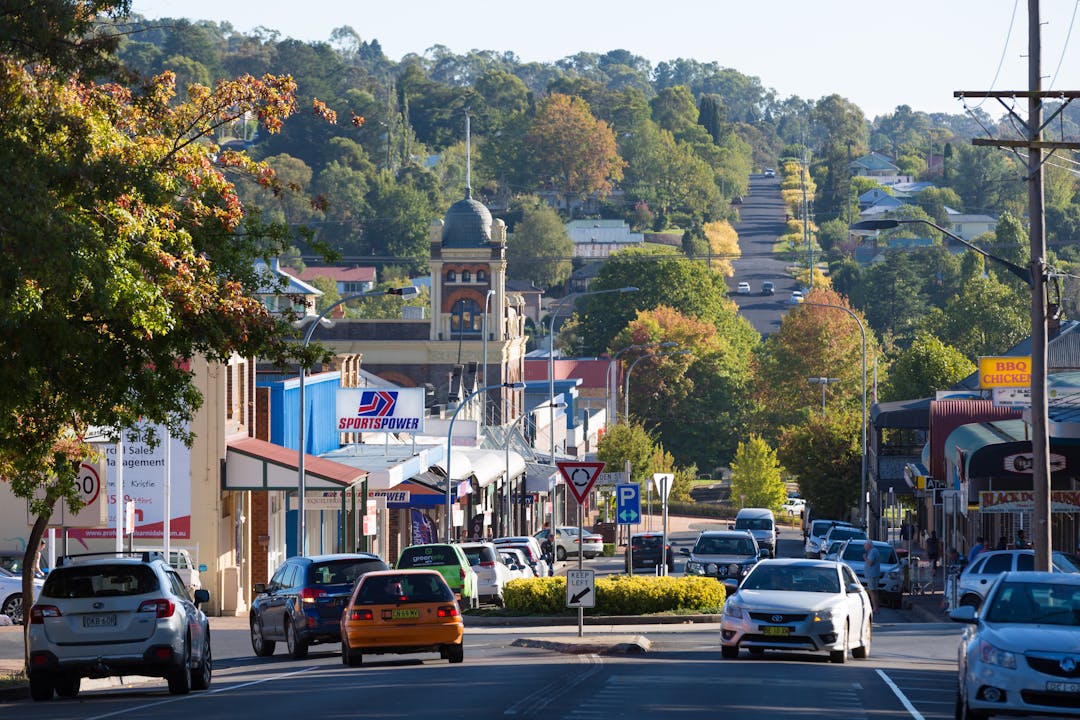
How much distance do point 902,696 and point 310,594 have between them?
10054 millimetres

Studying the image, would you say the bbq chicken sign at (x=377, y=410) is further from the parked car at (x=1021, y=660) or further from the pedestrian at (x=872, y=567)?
the parked car at (x=1021, y=660)

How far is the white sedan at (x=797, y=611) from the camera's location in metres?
22.7

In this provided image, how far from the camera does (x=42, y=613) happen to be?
63.0 ft

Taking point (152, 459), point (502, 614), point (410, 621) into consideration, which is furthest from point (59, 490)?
point (152, 459)

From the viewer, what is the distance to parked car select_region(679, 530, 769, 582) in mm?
43219

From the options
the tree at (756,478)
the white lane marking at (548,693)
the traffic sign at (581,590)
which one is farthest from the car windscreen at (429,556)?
the tree at (756,478)

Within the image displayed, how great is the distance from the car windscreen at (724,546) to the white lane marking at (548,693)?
2139 cm

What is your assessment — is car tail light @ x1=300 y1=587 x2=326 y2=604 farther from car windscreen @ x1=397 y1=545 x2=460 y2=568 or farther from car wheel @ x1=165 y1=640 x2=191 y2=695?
car windscreen @ x1=397 y1=545 x2=460 y2=568

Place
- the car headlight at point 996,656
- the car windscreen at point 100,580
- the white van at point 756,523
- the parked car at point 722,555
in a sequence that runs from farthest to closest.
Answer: the white van at point 756,523, the parked car at point 722,555, the car windscreen at point 100,580, the car headlight at point 996,656

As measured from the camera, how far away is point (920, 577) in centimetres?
5128

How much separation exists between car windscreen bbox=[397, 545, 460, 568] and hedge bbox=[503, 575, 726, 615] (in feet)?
4.81

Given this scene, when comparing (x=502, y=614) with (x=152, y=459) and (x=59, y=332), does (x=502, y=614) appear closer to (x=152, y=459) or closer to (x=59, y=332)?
(x=152, y=459)

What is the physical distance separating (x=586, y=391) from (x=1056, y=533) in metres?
79.8

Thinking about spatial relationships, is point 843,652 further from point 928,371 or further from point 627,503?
point 928,371
